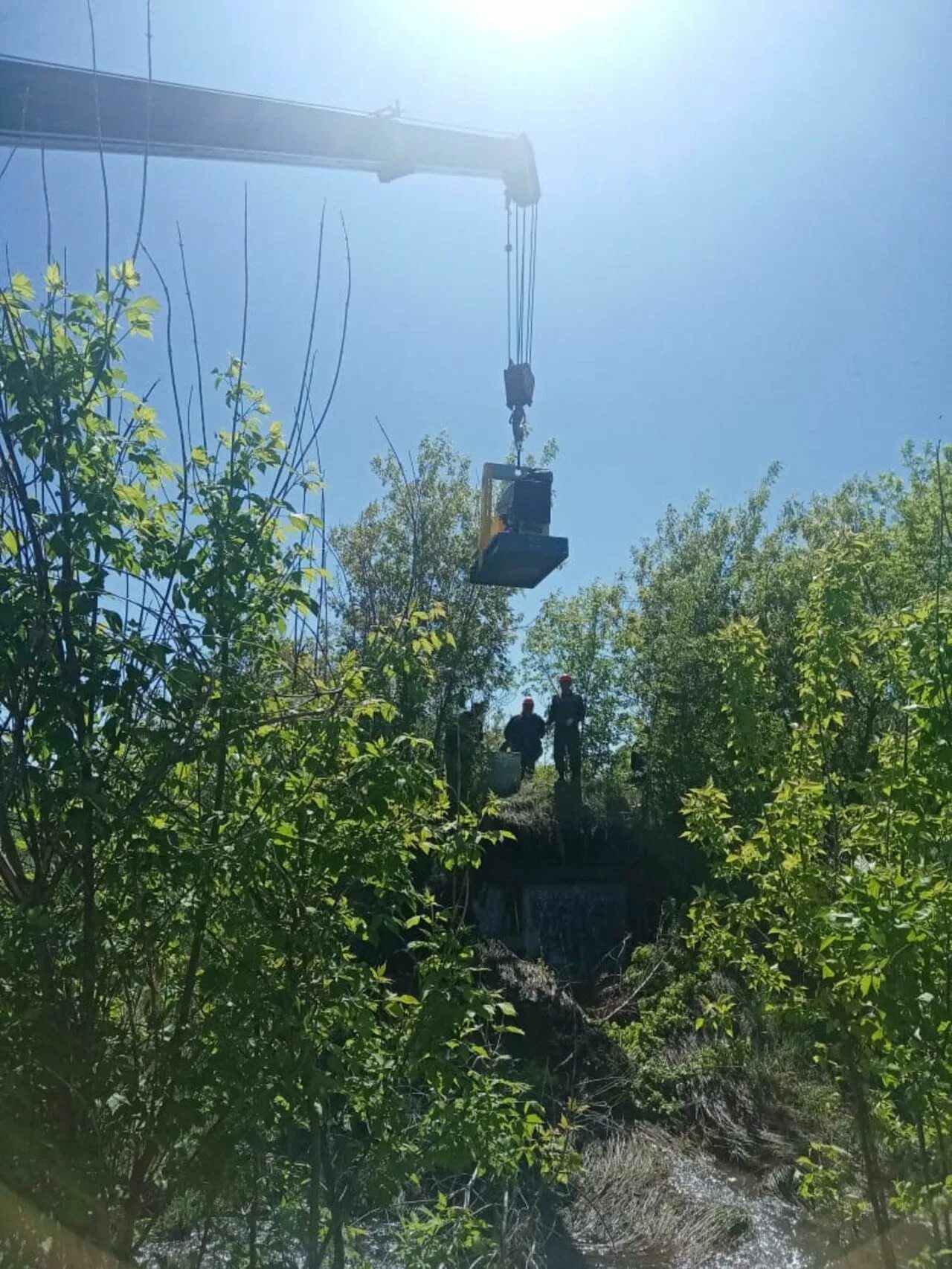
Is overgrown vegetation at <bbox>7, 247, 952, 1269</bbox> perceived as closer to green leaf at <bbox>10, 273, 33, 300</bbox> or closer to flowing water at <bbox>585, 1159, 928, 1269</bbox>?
green leaf at <bbox>10, 273, 33, 300</bbox>

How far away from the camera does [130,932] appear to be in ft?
11.0

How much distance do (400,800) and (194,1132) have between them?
1150 mm

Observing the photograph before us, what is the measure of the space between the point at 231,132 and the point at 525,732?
10517 mm

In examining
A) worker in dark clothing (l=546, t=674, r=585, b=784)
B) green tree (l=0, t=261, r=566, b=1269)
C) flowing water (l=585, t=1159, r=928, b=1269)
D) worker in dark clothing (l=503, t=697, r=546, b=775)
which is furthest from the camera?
worker in dark clothing (l=503, t=697, r=546, b=775)

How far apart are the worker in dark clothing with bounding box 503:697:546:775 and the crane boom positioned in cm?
845

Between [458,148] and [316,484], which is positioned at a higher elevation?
[458,148]

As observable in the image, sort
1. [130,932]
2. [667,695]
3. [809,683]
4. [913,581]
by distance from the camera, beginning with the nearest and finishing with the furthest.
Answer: [130,932] < [809,683] < [913,581] < [667,695]

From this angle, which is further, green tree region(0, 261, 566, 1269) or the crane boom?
the crane boom

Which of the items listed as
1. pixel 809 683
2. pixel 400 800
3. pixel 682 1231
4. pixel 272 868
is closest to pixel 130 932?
pixel 272 868

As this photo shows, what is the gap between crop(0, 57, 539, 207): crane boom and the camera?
8.37 metres

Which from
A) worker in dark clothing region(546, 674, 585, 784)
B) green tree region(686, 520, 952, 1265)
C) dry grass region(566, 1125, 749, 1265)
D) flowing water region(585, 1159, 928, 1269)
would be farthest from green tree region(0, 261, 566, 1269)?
worker in dark clothing region(546, 674, 585, 784)

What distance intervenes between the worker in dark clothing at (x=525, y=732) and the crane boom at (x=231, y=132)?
845 cm

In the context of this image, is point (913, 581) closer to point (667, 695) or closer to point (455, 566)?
point (667, 695)

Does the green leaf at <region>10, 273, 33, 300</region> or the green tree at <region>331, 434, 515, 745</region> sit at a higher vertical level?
the green tree at <region>331, 434, 515, 745</region>
